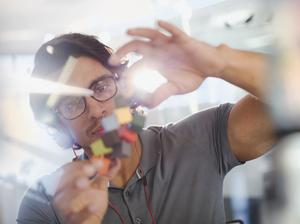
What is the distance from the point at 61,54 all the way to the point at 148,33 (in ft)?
0.71

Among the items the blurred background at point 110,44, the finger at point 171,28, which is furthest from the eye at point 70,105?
the finger at point 171,28

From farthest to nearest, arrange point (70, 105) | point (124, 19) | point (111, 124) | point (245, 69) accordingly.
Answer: point (124, 19) < point (70, 105) < point (245, 69) < point (111, 124)

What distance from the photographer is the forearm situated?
1.75 ft

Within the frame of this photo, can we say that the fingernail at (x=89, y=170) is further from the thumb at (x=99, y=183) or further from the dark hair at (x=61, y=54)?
the dark hair at (x=61, y=54)

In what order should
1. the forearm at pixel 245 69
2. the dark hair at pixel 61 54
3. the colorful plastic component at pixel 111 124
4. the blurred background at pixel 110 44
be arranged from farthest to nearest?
the blurred background at pixel 110 44 → the dark hair at pixel 61 54 → the forearm at pixel 245 69 → the colorful plastic component at pixel 111 124

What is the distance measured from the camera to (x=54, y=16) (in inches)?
39.1

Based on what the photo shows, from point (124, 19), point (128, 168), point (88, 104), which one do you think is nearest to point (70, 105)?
point (88, 104)

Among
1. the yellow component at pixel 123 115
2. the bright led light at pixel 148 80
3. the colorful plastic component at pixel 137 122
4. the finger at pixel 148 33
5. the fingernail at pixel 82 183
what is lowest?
the fingernail at pixel 82 183

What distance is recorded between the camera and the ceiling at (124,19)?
0.86 meters

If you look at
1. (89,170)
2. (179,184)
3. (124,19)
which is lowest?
(179,184)

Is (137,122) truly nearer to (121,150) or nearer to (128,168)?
(121,150)

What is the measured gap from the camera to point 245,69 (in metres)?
0.54

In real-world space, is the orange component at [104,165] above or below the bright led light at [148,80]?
below

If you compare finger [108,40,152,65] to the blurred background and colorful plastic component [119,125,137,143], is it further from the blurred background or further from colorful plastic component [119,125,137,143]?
the blurred background
